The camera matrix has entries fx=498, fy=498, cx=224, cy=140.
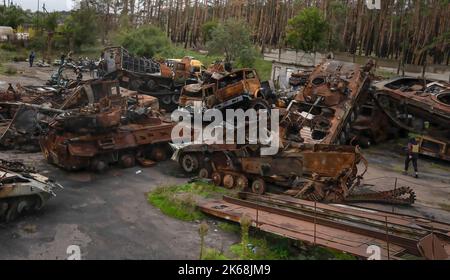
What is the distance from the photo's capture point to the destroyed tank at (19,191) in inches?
382

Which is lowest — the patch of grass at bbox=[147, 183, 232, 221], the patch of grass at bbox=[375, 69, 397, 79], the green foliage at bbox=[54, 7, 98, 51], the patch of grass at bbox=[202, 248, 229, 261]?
the patch of grass at bbox=[147, 183, 232, 221]

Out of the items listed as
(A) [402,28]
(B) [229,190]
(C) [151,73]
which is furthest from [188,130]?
(A) [402,28]

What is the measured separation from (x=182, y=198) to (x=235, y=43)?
25.1 m

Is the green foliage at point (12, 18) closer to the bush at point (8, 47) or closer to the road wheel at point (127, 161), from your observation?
the bush at point (8, 47)

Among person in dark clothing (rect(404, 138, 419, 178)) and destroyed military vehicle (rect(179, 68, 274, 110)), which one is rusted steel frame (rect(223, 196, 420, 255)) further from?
destroyed military vehicle (rect(179, 68, 274, 110))

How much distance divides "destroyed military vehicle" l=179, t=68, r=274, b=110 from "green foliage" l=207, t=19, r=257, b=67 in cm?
1463

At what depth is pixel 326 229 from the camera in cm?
929

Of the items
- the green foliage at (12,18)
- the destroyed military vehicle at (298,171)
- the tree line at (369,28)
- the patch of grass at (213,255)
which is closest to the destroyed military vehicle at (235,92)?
the destroyed military vehicle at (298,171)

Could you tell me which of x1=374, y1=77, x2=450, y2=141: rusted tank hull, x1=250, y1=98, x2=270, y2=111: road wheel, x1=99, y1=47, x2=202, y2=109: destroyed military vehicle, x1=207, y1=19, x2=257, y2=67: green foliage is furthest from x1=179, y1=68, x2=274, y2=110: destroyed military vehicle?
x1=207, y1=19, x2=257, y2=67: green foliage

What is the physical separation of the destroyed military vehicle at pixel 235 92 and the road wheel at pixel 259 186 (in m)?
5.49

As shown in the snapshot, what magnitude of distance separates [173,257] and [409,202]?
6.76 metres

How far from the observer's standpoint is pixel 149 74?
80.6 feet

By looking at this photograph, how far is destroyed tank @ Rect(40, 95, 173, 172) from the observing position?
44.3 ft

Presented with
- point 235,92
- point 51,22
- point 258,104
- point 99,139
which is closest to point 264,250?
point 99,139
